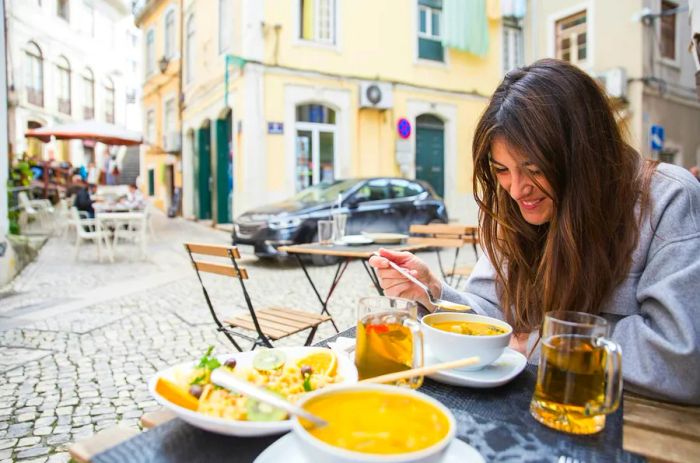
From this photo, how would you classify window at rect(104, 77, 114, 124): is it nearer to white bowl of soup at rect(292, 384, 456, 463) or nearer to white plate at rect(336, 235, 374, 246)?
white plate at rect(336, 235, 374, 246)

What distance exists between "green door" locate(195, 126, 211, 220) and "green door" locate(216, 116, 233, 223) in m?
1.81

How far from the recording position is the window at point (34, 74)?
1242 centimetres

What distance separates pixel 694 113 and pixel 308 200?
45.0ft

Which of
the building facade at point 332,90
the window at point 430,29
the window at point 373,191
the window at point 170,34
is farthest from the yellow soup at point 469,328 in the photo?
the window at point 170,34

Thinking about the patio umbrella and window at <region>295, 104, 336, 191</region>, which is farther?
window at <region>295, 104, 336, 191</region>

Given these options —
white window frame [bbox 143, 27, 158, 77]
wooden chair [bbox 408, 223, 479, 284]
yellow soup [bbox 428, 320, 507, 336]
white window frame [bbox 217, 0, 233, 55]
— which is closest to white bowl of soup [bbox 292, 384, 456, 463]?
yellow soup [bbox 428, 320, 507, 336]

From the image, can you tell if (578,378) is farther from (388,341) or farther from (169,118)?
(169,118)

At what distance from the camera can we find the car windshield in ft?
27.5

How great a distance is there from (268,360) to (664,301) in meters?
0.81

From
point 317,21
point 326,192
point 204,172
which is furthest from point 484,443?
point 204,172

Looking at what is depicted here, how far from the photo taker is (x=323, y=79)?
12.2 metres

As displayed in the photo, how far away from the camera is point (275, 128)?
11539 mm

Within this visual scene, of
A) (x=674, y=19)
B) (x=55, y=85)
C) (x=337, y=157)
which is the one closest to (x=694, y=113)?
(x=674, y=19)

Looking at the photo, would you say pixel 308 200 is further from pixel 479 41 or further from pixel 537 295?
pixel 479 41
